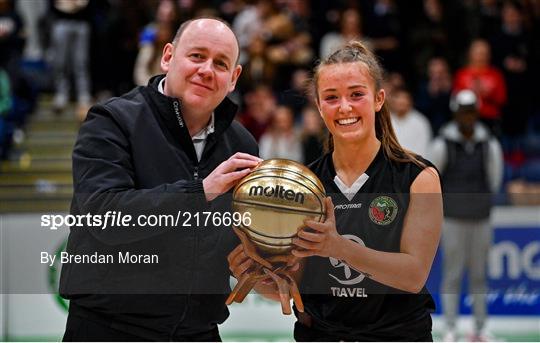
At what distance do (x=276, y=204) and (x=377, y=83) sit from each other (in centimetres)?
72

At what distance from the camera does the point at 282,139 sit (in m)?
9.79

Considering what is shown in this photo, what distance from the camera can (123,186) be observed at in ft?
10.5

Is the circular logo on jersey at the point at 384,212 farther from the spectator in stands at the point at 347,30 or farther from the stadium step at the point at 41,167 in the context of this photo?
the spectator in stands at the point at 347,30

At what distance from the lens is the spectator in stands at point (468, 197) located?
336 inches

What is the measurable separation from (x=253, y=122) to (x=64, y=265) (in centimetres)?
704

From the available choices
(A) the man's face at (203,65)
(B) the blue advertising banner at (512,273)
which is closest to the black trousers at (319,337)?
(A) the man's face at (203,65)

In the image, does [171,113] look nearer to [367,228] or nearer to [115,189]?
[115,189]

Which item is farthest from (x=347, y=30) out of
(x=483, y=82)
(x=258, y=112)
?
(x=483, y=82)

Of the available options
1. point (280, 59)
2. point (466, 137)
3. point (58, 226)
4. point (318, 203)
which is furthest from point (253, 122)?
point (318, 203)

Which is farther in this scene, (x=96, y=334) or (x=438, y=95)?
(x=438, y=95)

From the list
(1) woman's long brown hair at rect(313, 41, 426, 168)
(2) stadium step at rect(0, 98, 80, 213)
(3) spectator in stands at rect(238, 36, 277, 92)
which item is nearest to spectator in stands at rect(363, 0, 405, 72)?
(3) spectator in stands at rect(238, 36, 277, 92)

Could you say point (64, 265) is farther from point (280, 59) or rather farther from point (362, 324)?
point (280, 59)

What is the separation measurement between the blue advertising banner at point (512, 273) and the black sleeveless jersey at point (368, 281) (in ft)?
18.3

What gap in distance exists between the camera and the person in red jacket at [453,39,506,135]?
1062cm
